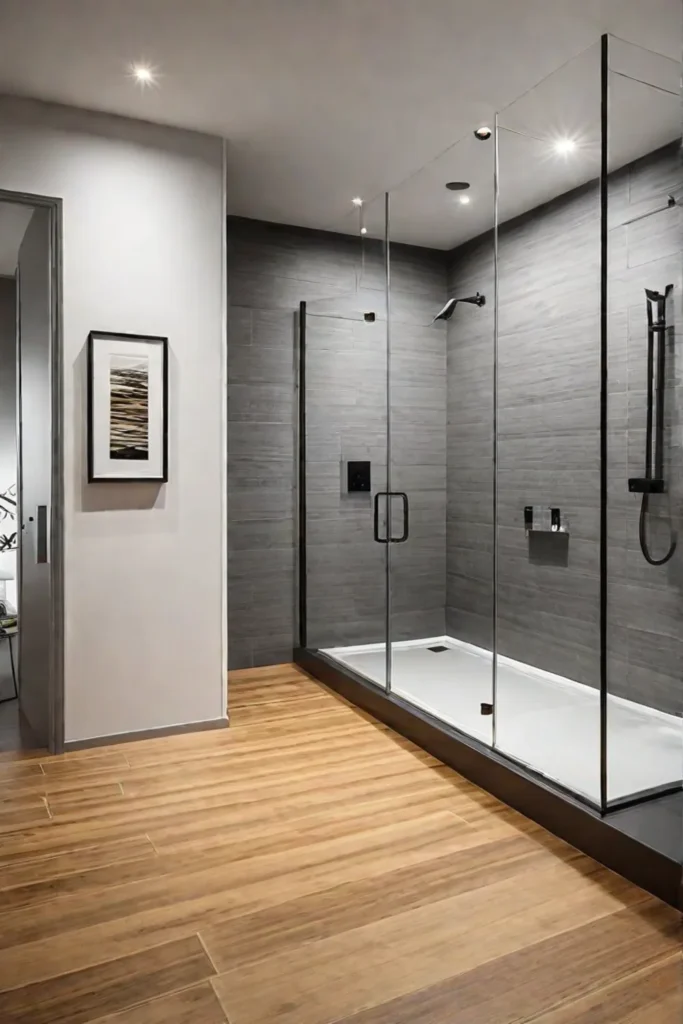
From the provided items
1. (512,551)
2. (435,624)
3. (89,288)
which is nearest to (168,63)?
(89,288)

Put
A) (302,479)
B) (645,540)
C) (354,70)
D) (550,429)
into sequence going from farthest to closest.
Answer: (302,479) → (354,70) → (550,429) → (645,540)

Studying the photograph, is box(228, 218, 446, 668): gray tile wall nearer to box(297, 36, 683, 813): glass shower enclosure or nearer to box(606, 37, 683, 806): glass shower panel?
box(297, 36, 683, 813): glass shower enclosure

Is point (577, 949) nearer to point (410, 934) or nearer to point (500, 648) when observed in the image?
point (410, 934)

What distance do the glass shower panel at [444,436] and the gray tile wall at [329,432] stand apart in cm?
1

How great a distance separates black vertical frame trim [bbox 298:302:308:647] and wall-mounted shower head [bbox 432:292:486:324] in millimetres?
1417

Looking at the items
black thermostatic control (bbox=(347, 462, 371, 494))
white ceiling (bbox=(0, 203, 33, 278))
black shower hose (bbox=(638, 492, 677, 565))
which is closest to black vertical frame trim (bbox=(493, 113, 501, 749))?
black shower hose (bbox=(638, 492, 677, 565))

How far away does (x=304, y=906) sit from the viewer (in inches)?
82.6

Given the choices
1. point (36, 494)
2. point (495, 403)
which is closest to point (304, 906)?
point (495, 403)

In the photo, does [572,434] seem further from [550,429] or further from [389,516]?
[389,516]

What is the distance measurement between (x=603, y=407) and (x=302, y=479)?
2574 millimetres

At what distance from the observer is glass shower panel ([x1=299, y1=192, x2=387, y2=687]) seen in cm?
398

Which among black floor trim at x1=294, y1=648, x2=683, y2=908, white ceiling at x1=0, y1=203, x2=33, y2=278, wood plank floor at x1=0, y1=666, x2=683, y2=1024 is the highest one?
white ceiling at x1=0, y1=203, x2=33, y2=278

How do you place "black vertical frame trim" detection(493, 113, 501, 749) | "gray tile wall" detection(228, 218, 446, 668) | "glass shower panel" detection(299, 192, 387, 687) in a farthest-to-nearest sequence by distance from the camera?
"glass shower panel" detection(299, 192, 387, 687)
"gray tile wall" detection(228, 218, 446, 668)
"black vertical frame trim" detection(493, 113, 501, 749)

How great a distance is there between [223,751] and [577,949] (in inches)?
70.7
